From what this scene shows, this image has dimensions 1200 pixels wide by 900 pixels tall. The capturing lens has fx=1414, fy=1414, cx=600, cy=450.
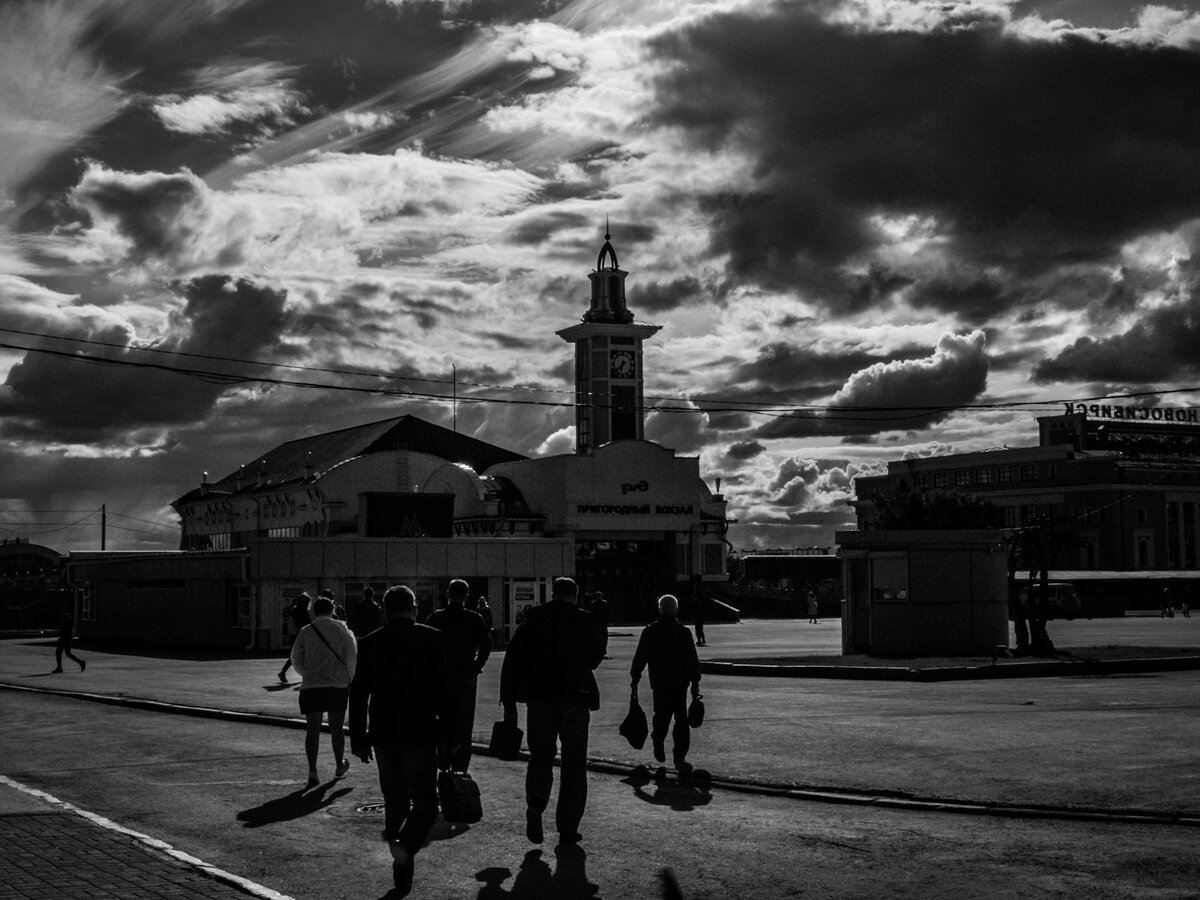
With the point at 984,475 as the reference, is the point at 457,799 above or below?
below

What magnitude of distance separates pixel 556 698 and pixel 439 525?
141ft

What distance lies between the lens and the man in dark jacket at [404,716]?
8398mm

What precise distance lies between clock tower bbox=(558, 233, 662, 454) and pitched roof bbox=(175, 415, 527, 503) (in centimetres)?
766

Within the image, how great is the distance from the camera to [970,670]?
84.8ft

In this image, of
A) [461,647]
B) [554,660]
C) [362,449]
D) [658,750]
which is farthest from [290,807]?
[362,449]

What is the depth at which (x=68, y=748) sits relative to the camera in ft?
51.7

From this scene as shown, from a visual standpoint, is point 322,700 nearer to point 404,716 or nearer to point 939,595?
point 404,716

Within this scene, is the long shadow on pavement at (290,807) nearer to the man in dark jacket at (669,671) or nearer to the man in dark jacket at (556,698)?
the man in dark jacket at (556,698)

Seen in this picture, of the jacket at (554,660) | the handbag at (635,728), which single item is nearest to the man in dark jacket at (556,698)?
the jacket at (554,660)

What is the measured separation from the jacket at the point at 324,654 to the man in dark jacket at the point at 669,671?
8.91ft

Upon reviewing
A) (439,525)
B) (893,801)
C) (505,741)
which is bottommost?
(893,801)

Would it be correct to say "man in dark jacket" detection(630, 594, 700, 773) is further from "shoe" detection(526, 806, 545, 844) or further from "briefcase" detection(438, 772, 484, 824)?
"briefcase" detection(438, 772, 484, 824)

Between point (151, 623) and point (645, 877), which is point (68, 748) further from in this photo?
point (151, 623)

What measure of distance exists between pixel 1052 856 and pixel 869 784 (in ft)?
10.8
